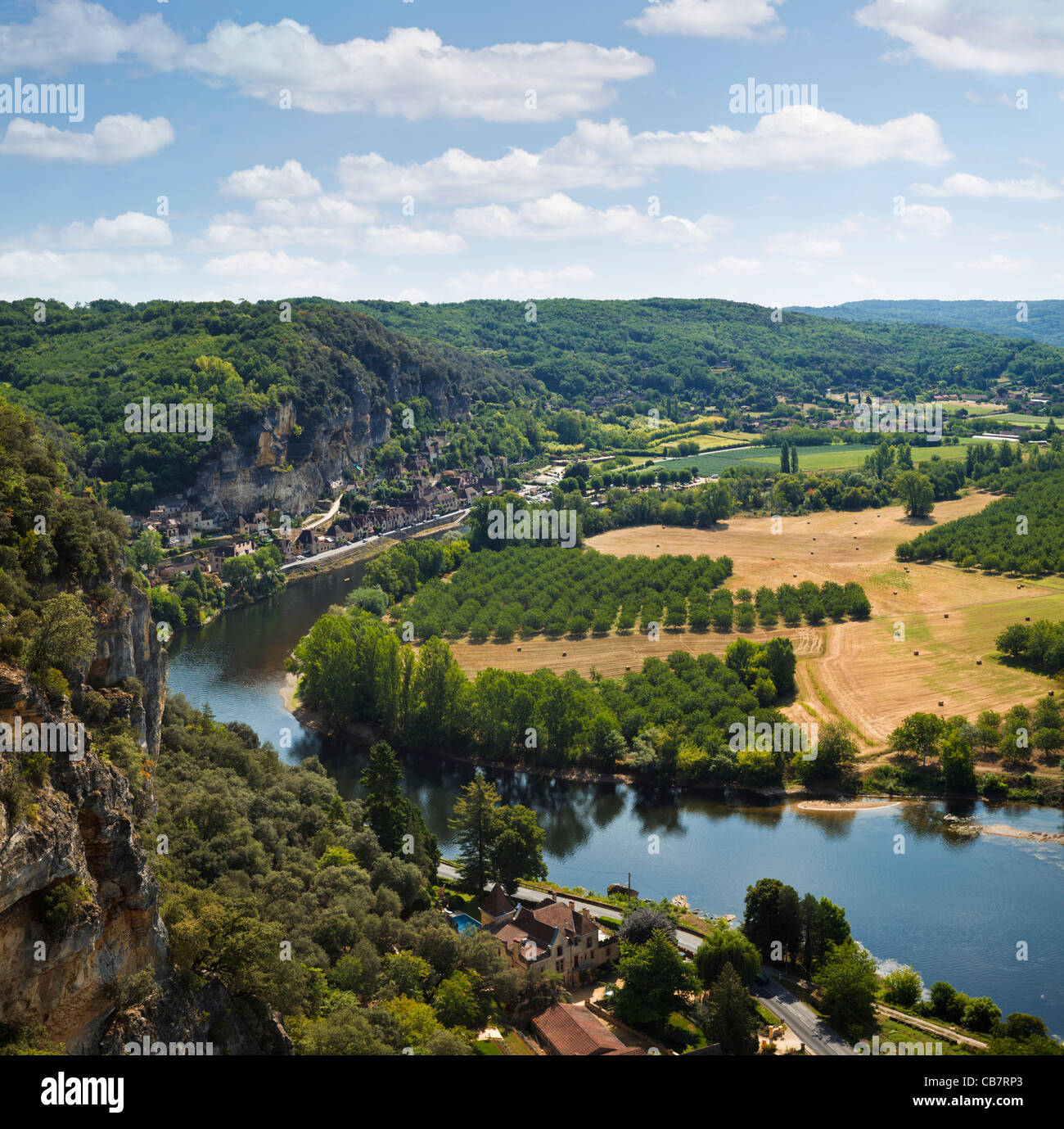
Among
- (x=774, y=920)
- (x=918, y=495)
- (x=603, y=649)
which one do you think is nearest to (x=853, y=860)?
(x=774, y=920)

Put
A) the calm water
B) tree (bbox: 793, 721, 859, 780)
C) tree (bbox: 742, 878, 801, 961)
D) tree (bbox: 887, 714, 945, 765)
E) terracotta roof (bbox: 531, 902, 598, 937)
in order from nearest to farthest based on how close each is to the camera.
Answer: terracotta roof (bbox: 531, 902, 598, 937) → tree (bbox: 742, 878, 801, 961) → the calm water → tree (bbox: 793, 721, 859, 780) → tree (bbox: 887, 714, 945, 765)

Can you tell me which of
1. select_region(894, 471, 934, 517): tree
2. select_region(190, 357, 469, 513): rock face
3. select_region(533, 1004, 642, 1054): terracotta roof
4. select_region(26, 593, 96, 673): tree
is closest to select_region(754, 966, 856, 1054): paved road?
select_region(533, 1004, 642, 1054): terracotta roof

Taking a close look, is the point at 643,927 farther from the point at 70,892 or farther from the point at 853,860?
the point at 70,892

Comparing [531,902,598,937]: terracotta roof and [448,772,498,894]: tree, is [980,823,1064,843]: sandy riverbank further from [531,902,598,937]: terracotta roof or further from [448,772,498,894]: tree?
[448,772,498,894]: tree

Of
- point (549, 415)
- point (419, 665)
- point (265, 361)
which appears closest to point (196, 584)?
point (419, 665)

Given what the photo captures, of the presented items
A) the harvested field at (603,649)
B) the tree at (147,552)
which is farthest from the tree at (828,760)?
the tree at (147,552)

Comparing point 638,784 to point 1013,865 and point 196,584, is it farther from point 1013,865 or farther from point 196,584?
point 196,584

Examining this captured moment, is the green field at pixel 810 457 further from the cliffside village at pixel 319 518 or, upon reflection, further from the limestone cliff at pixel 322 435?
the limestone cliff at pixel 322 435
